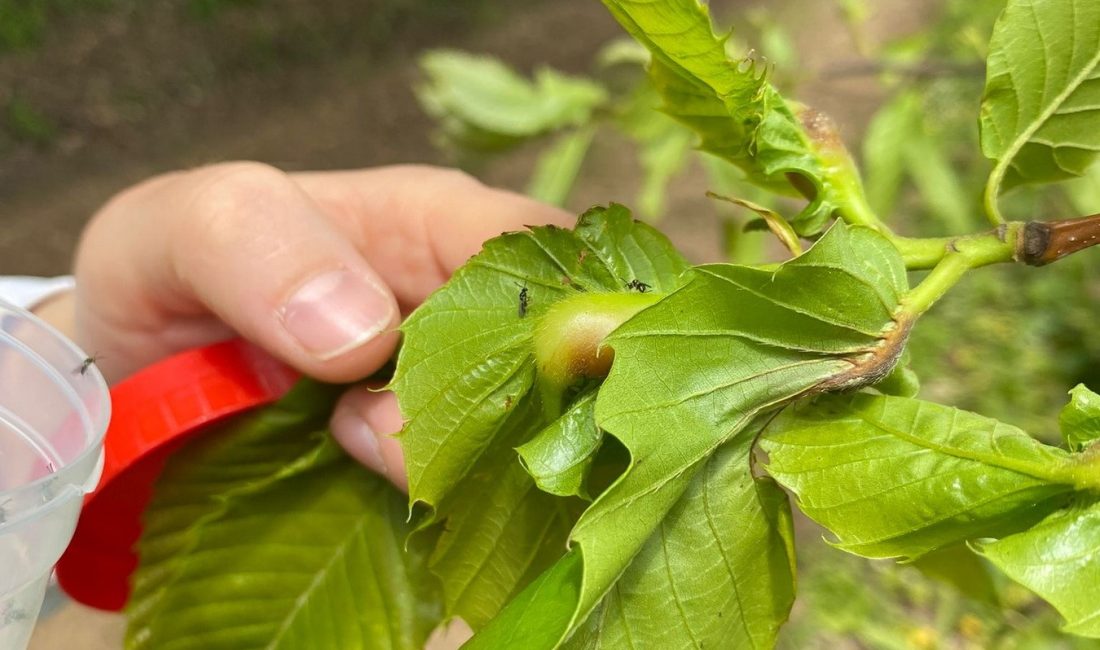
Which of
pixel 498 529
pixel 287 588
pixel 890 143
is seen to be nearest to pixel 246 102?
pixel 890 143

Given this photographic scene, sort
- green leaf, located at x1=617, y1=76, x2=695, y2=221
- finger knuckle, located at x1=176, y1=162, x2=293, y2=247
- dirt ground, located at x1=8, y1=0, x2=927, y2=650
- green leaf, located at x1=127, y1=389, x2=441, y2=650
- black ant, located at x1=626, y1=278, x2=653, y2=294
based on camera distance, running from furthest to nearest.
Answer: dirt ground, located at x1=8, y1=0, x2=927, y2=650, green leaf, located at x1=617, y1=76, x2=695, y2=221, finger knuckle, located at x1=176, y1=162, x2=293, y2=247, green leaf, located at x1=127, y1=389, x2=441, y2=650, black ant, located at x1=626, y1=278, x2=653, y2=294

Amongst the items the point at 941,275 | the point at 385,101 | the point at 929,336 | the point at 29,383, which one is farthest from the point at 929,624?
the point at 385,101

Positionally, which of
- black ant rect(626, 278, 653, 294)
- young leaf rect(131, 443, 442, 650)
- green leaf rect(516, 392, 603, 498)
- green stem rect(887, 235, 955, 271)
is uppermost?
green stem rect(887, 235, 955, 271)

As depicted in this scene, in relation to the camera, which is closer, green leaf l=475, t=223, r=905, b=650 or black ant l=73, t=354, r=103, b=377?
green leaf l=475, t=223, r=905, b=650

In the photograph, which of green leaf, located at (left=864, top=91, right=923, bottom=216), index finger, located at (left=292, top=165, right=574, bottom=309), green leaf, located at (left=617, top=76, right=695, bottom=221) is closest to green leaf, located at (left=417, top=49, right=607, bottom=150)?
green leaf, located at (left=617, top=76, right=695, bottom=221)

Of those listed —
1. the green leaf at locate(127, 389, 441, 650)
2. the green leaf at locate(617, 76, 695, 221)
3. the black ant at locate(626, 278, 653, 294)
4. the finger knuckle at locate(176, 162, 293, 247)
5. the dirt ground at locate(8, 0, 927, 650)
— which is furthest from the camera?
the dirt ground at locate(8, 0, 927, 650)

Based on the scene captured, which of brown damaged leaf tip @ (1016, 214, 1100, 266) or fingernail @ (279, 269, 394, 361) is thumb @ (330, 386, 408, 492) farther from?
brown damaged leaf tip @ (1016, 214, 1100, 266)

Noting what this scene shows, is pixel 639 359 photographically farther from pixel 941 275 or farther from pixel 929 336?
pixel 929 336

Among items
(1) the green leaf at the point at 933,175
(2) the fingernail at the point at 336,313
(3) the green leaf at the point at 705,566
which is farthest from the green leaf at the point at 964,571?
(1) the green leaf at the point at 933,175
